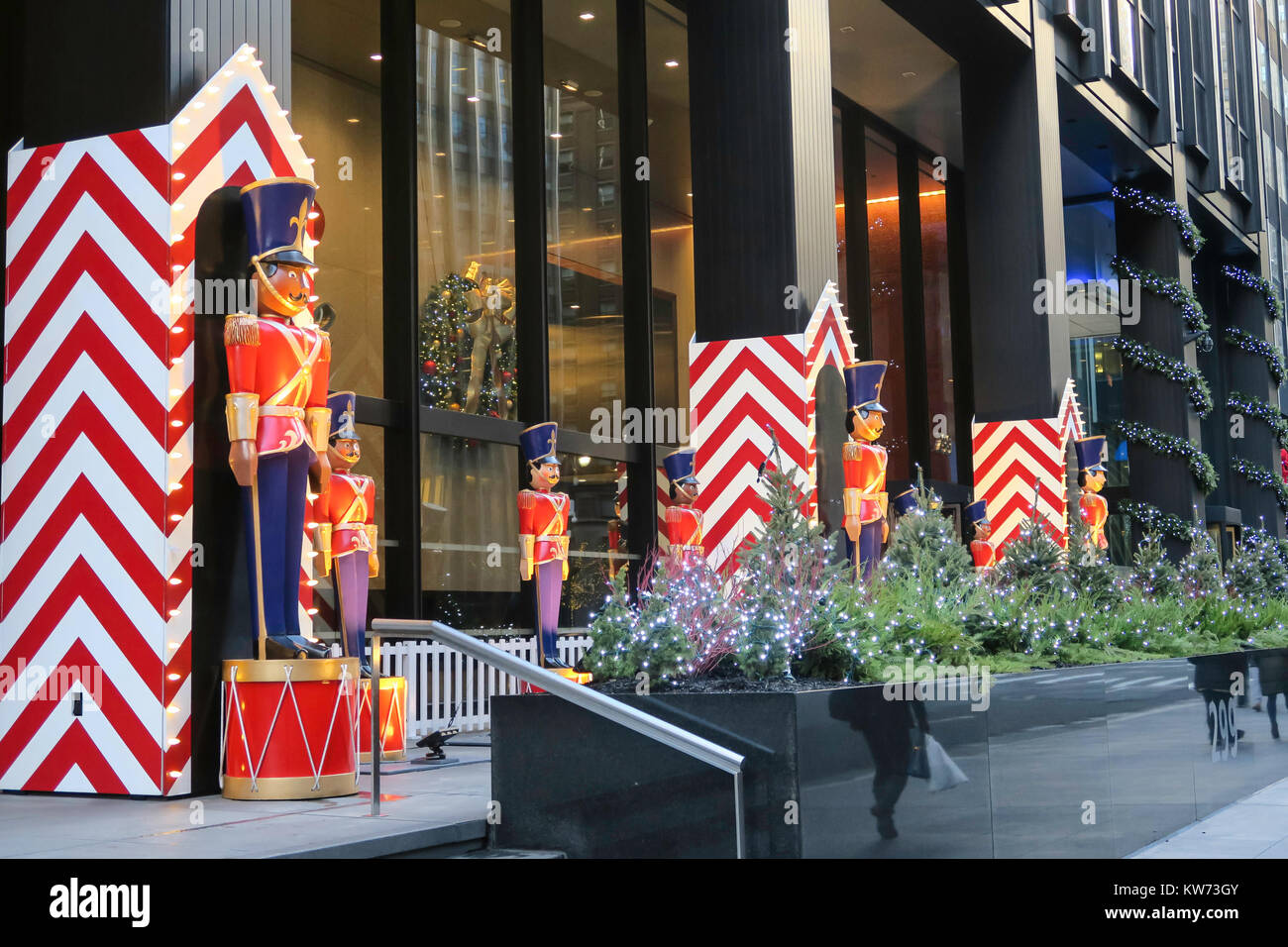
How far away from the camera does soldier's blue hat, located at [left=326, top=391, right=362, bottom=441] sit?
9938 millimetres

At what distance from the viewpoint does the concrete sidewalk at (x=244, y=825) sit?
494cm

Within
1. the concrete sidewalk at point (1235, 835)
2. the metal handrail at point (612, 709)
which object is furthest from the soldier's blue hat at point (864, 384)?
the metal handrail at point (612, 709)

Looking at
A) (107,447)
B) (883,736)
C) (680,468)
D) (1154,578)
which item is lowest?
(883,736)

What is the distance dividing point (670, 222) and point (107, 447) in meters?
15.4

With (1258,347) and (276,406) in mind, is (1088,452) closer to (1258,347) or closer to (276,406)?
(1258,347)

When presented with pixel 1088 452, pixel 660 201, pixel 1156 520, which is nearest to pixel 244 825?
pixel 1088 452

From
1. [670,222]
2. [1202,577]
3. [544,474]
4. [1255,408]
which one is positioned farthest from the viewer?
[1255,408]

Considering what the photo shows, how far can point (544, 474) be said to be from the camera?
461 inches

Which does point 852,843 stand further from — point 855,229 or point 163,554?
point 855,229

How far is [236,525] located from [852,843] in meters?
3.40

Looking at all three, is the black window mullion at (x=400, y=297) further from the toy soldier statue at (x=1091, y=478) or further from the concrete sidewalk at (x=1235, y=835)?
the toy soldier statue at (x=1091, y=478)

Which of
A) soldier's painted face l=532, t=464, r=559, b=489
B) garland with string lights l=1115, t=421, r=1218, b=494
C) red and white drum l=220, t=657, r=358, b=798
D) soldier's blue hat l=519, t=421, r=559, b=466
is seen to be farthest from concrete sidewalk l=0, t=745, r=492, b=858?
garland with string lights l=1115, t=421, r=1218, b=494

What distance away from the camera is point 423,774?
7.91m
